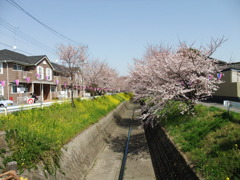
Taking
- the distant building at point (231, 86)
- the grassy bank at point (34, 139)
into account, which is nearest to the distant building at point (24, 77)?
the grassy bank at point (34, 139)

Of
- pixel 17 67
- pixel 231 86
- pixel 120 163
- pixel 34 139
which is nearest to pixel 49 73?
pixel 17 67

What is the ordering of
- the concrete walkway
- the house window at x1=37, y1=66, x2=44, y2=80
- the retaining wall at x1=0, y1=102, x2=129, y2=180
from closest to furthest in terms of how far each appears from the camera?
1. the retaining wall at x1=0, y1=102, x2=129, y2=180
2. the concrete walkway
3. the house window at x1=37, y1=66, x2=44, y2=80

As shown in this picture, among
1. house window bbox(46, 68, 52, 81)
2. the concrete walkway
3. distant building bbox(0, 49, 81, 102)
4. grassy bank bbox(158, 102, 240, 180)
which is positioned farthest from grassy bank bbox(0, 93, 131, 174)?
house window bbox(46, 68, 52, 81)

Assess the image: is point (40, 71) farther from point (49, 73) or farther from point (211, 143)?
point (211, 143)

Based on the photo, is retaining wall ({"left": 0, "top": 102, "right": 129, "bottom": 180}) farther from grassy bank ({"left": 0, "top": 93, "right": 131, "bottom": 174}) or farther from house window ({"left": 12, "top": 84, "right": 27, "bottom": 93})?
house window ({"left": 12, "top": 84, "right": 27, "bottom": 93})

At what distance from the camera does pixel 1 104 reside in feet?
65.8

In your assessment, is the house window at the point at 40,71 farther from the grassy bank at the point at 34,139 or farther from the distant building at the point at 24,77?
the grassy bank at the point at 34,139

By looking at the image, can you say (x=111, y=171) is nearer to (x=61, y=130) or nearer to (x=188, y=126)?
(x=61, y=130)

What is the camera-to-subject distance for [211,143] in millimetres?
6191

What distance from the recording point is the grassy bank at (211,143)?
4.71 meters

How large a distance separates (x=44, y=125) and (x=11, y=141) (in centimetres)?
268

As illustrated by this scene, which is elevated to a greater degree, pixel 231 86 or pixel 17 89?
pixel 231 86

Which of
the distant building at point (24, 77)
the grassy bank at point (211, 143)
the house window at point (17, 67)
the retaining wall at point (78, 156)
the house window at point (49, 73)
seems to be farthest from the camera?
the house window at point (49, 73)

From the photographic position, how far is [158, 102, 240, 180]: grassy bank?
471 cm
